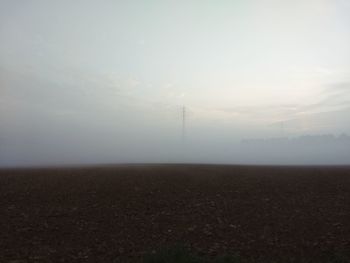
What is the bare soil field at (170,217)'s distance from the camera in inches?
553

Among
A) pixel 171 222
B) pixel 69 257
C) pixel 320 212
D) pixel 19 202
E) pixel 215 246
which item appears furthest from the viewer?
pixel 19 202

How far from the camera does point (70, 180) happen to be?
1036 inches

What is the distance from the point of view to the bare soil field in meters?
14.0

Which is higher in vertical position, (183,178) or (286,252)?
(183,178)

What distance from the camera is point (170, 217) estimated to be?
17859mm

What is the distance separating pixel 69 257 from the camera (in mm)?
13328

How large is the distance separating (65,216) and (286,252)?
9.80 m

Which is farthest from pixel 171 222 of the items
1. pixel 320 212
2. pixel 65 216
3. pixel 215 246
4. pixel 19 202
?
pixel 19 202

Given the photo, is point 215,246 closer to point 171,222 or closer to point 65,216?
point 171,222

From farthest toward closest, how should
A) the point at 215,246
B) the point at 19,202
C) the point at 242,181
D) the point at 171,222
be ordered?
the point at 242,181 → the point at 19,202 → the point at 171,222 → the point at 215,246

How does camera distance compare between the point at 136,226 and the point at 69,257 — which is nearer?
the point at 69,257

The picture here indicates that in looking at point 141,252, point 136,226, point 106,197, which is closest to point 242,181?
point 106,197

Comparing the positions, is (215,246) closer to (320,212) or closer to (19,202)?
(320,212)

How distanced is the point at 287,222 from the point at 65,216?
988 cm
